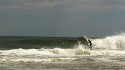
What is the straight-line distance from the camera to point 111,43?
170 feet

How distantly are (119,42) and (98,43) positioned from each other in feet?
9.75

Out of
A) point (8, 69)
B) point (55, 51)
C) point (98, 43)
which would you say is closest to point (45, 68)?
point (8, 69)

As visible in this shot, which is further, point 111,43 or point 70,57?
point 111,43

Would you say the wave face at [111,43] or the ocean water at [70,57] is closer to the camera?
the ocean water at [70,57]

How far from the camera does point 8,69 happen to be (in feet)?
73.8

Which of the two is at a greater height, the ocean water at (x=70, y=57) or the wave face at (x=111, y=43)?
the wave face at (x=111, y=43)

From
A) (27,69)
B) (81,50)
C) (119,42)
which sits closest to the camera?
(27,69)

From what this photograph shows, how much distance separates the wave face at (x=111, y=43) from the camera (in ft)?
167

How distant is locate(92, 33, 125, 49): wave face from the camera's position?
50909 millimetres

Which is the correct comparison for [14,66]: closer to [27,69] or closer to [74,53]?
[27,69]

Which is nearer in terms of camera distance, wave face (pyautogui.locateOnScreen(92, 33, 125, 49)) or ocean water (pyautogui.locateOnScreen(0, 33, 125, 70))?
ocean water (pyautogui.locateOnScreen(0, 33, 125, 70))

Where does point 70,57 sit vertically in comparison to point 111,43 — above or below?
below

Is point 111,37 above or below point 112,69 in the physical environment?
above

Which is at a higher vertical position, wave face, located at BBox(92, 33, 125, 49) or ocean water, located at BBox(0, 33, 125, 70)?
wave face, located at BBox(92, 33, 125, 49)
